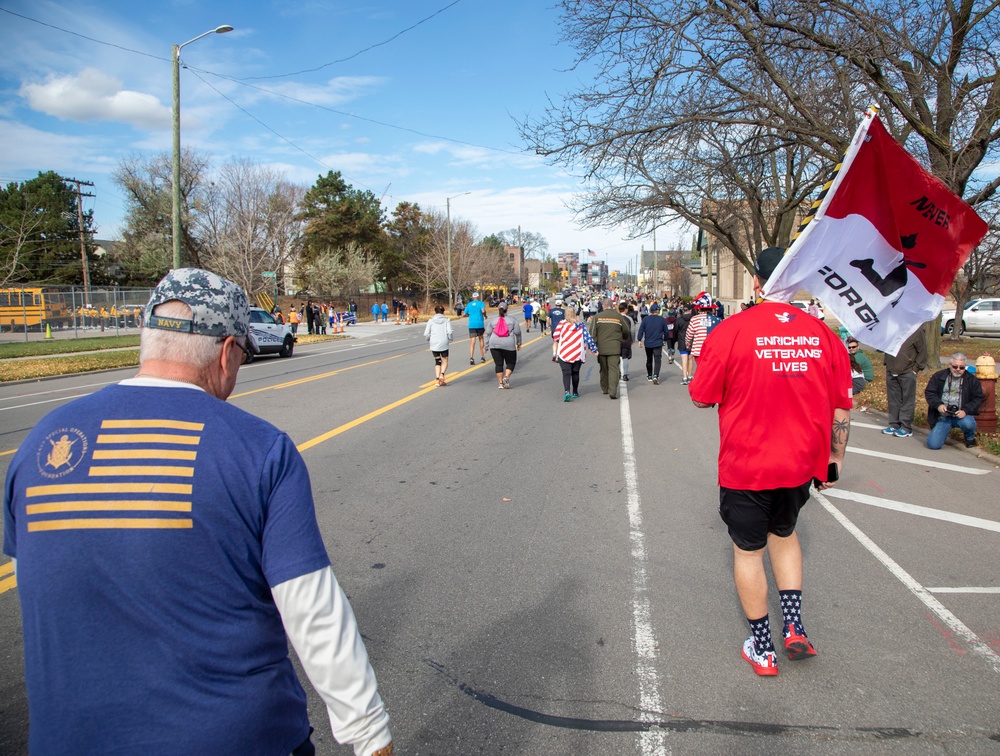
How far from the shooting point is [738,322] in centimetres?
350

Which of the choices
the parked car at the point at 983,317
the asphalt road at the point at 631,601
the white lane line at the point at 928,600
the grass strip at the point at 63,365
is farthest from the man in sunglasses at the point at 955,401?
the parked car at the point at 983,317

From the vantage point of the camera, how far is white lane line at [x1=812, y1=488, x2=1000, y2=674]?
12.4 ft

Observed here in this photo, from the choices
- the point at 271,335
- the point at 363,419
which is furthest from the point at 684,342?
the point at 271,335

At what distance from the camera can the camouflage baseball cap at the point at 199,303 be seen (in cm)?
173

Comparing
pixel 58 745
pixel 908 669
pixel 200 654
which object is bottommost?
pixel 908 669

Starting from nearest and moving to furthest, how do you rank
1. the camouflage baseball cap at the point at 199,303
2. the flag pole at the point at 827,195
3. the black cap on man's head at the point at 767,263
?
1. the camouflage baseball cap at the point at 199,303
2. the flag pole at the point at 827,195
3. the black cap on man's head at the point at 767,263

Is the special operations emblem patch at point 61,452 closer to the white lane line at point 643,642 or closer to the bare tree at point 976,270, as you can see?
the white lane line at point 643,642

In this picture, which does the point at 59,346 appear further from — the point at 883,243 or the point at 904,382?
the point at 883,243

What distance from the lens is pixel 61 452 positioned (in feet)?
5.08

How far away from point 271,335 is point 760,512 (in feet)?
70.6

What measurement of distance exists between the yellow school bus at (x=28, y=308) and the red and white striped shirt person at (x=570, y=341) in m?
26.0

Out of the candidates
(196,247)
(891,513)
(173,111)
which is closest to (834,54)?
(891,513)

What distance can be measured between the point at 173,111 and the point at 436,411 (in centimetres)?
1367

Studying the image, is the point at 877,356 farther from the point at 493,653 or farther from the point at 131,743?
the point at 131,743
